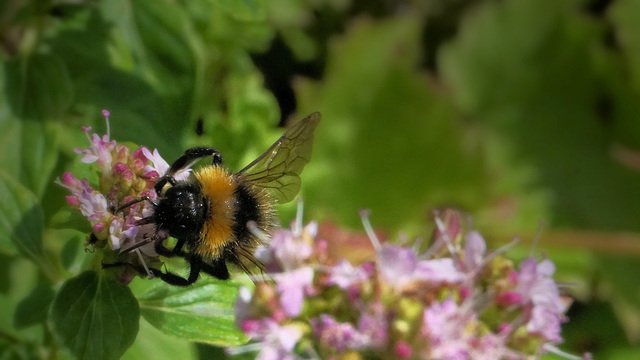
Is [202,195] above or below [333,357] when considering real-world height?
above

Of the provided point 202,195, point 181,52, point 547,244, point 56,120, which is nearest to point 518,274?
point 202,195

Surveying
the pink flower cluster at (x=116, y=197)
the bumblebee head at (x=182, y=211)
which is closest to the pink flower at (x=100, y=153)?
the pink flower cluster at (x=116, y=197)

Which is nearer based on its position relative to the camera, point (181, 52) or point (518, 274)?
point (518, 274)

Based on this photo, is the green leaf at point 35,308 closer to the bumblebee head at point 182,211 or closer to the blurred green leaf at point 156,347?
the blurred green leaf at point 156,347

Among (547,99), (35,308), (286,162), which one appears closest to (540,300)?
(286,162)

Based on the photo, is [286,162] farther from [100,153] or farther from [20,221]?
[20,221]

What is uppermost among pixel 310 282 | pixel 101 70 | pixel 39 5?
pixel 39 5

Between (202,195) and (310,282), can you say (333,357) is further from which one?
(202,195)

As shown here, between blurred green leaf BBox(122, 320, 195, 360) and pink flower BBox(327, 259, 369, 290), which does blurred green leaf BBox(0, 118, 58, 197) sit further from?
pink flower BBox(327, 259, 369, 290)
